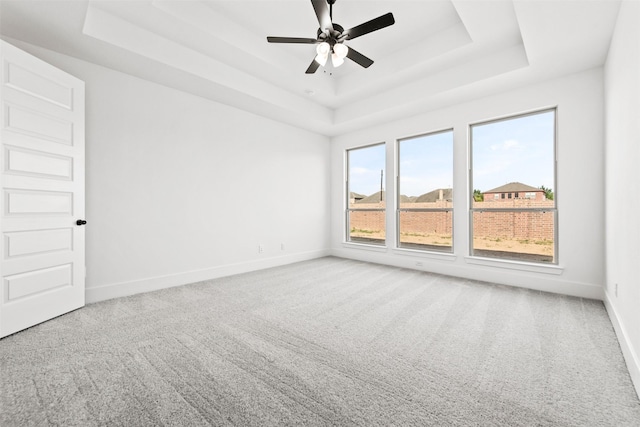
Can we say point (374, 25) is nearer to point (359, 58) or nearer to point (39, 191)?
point (359, 58)

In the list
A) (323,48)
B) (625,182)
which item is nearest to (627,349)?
(625,182)

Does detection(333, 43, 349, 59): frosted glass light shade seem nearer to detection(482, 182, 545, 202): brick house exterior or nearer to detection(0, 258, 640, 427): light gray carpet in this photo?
detection(0, 258, 640, 427): light gray carpet

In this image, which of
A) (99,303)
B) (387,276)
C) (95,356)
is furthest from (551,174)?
(99,303)

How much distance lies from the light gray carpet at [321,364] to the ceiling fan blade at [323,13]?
110 inches

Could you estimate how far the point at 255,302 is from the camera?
314 centimetres

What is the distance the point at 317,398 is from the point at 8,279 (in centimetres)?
283

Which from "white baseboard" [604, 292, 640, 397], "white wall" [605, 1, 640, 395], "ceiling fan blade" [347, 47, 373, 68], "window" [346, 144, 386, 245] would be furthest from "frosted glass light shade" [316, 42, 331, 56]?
"white baseboard" [604, 292, 640, 397]

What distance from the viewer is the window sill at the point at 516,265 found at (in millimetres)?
3547

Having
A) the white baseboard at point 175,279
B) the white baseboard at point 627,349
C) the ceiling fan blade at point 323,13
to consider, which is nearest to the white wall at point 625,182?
the white baseboard at point 627,349

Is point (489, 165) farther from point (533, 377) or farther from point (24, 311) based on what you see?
point (24, 311)

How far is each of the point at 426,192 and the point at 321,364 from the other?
3842mm

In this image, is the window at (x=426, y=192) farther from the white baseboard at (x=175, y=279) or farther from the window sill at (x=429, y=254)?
the white baseboard at (x=175, y=279)

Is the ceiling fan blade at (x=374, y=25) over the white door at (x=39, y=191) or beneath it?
over

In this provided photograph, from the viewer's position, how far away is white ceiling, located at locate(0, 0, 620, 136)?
2.57 metres
